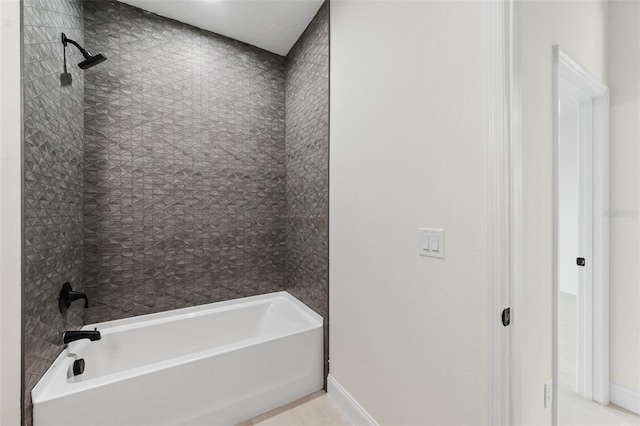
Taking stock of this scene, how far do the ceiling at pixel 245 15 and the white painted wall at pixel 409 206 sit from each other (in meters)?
0.40

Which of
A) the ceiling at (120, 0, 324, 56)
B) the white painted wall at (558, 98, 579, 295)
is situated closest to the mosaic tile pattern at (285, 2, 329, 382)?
the ceiling at (120, 0, 324, 56)

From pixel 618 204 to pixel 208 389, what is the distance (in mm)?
2731

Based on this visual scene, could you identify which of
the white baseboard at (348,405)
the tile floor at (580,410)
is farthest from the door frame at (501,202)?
the tile floor at (580,410)

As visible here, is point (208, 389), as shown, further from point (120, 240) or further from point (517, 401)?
point (517, 401)

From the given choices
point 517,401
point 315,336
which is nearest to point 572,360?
point 517,401

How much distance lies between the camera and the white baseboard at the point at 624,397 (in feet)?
5.32

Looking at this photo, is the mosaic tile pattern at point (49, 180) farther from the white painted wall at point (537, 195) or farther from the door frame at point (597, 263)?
the door frame at point (597, 263)

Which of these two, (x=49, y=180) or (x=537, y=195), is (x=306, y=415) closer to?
(x=537, y=195)

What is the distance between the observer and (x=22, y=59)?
110 cm

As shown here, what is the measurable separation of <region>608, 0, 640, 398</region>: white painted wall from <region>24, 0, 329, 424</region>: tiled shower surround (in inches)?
72.4

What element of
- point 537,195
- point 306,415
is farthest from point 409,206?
point 306,415

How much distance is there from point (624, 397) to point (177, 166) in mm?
3397

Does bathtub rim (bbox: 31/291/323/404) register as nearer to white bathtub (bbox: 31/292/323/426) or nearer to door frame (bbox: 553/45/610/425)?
white bathtub (bbox: 31/292/323/426)

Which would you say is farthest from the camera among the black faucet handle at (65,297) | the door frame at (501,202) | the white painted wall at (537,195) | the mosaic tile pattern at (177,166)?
the mosaic tile pattern at (177,166)
